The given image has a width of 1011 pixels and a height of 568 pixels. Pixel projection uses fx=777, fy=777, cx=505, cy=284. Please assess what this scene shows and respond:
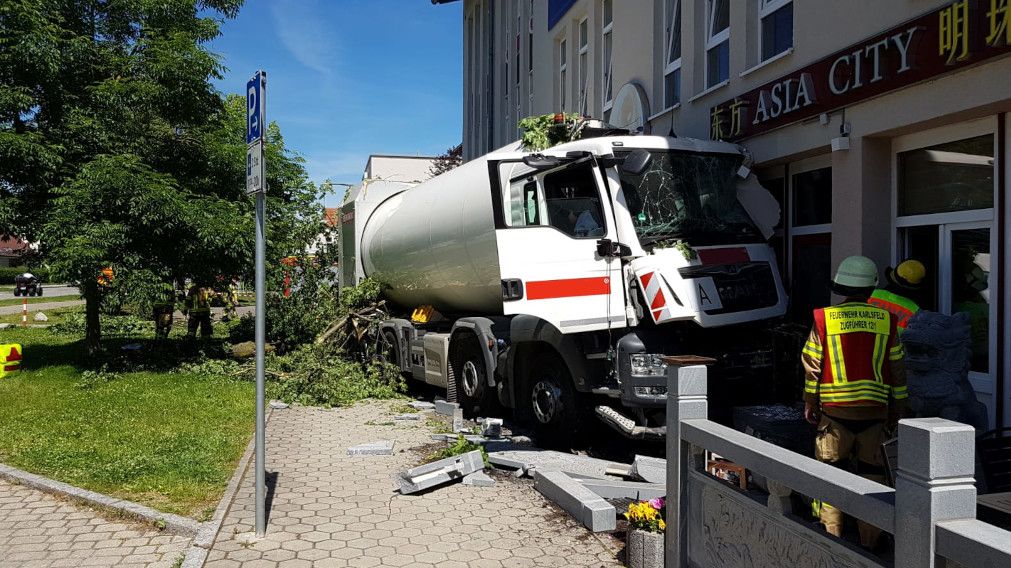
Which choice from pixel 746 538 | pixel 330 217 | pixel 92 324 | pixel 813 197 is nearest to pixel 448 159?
pixel 330 217

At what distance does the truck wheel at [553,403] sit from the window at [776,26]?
13.6 feet

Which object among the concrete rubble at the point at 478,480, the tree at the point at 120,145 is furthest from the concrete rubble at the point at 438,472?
the tree at the point at 120,145

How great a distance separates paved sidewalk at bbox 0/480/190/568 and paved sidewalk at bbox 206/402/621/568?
0.37m

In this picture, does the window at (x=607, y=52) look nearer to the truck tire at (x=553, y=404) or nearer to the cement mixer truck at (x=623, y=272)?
the cement mixer truck at (x=623, y=272)

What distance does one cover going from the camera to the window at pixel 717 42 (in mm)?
9484

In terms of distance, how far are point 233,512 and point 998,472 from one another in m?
4.69

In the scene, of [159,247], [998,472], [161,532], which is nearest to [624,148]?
[998,472]

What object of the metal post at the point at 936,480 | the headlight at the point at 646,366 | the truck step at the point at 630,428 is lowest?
the truck step at the point at 630,428

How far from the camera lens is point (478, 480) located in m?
6.36

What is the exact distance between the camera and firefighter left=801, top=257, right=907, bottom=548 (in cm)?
420

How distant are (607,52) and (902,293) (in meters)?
9.38

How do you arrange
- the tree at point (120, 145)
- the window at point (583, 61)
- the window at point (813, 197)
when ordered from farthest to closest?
1. the window at point (583, 61)
2. the tree at point (120, 145)
3. the window at point (813, 197)

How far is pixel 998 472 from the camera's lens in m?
3.81

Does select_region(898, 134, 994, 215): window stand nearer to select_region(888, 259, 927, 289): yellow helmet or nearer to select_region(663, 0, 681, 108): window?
select_region(888, 259, 927, 289): yellow helmet
